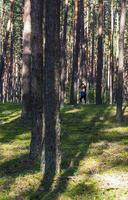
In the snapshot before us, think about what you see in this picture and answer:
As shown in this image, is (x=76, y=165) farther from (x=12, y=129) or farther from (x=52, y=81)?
(x=12, y=129)

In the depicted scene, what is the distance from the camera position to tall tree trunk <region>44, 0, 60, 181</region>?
12797 mm

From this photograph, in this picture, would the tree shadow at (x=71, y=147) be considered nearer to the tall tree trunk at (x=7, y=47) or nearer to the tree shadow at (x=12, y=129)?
the tree shadow at (x=12, y=129)

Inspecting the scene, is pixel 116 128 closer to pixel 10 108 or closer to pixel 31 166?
pixel 31 166

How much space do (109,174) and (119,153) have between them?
2473 mm

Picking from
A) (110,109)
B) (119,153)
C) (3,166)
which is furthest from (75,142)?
(110,109)

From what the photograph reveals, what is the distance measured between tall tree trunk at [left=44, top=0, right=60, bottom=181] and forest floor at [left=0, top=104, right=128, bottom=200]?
706 millimetres

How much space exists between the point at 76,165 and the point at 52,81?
306 cm

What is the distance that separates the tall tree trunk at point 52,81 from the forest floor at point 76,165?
71cm

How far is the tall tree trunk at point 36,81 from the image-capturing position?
15.0 metres

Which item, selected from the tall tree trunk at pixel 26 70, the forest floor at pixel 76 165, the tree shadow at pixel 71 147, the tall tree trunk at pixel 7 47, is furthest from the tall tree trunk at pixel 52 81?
the tall tree trunk at pixel 7 47

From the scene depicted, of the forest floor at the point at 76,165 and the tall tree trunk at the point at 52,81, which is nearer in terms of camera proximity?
the forest floor at the point at 76,165

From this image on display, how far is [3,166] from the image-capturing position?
14906 millimetres

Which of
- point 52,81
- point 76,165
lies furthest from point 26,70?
point 52,81

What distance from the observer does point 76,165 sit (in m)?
14.5
